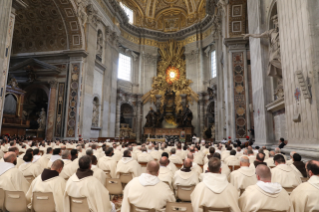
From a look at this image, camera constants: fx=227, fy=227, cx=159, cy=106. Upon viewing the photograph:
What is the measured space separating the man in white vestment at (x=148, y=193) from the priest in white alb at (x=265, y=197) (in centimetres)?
87

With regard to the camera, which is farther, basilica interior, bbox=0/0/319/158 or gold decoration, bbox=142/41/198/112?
gold decoration, bbox=142/41/198/112

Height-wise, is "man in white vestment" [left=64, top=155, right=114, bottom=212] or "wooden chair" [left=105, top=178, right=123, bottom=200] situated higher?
"man in white vestment" [left=64, top=155, right=114, bottom=212]

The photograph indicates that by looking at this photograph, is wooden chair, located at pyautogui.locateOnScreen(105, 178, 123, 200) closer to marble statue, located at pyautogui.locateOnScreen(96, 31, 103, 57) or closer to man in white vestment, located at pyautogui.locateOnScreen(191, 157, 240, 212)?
man in white vestment, located at pyautogui.locateOnScreen(191, 157, 240, 212)

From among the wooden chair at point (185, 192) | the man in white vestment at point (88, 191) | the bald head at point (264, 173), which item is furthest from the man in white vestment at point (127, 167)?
Answer: the bald head at point (264, 173)

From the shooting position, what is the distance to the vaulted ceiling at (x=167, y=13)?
25.1 m

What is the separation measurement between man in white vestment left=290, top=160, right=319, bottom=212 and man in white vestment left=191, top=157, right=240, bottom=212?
71cm

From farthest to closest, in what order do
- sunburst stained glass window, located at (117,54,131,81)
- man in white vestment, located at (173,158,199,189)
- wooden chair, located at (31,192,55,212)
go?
sunburst stained glass window, located at (117,54,131,81) < man in white vestment, located at (173,158,199,189) < wooden chair, located at (31,192,55,212)

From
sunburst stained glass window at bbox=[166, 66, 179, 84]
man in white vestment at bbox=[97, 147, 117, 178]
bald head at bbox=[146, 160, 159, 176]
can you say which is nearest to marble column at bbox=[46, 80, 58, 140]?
man in white vestment at bbox=[97, 147, 117, 178]

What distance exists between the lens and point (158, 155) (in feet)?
24.2

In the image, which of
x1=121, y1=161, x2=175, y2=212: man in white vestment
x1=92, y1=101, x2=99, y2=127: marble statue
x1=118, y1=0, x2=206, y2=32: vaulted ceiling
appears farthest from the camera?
x1=118, y1=0, x2=206, y2=32: vaulted ceiling

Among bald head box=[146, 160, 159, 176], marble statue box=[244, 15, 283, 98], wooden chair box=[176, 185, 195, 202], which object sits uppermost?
marble statue box=[244, 15, 283, 98]

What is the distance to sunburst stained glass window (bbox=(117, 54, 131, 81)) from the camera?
23859mm

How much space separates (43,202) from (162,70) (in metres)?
23.5

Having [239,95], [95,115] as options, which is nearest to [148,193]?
[239,95]
